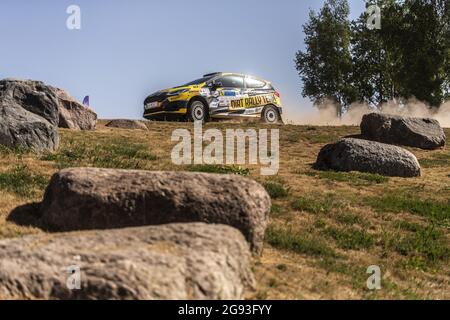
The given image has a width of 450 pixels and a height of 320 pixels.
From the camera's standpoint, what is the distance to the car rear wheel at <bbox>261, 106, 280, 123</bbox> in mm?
27562

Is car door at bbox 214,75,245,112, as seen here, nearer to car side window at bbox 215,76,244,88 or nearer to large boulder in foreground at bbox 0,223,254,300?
car side window at bbox 215,76,244,88

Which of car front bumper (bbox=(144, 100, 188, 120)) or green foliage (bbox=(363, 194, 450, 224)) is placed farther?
car front bumper (bbox=(144, 100, 188, 120))

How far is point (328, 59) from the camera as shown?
48625 millimetres

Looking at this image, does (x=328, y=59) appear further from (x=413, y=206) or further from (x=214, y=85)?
(x=413, y=206)

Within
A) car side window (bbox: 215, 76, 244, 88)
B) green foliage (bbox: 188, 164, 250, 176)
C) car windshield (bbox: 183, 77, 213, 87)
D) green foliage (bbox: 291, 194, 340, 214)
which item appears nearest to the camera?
green foliage (bbox: 291, 194, 340, 214)

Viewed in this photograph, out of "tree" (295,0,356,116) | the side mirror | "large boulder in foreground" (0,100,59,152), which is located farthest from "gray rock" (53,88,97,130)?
"tree" (295,0,356,116)

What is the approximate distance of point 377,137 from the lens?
24391 mm

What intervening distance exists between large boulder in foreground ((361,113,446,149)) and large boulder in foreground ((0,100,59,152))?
506 inches

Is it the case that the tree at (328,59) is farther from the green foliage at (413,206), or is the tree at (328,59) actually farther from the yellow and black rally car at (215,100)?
the green foliage at (413,206)

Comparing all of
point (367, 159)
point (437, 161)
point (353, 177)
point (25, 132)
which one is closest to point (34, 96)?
point (25, 132)

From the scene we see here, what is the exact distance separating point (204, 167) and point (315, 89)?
34.7 metres

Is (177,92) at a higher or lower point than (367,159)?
higher

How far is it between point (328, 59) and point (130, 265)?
44.1 meters

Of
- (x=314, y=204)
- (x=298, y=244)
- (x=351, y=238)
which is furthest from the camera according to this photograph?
(x=314, y=204)
